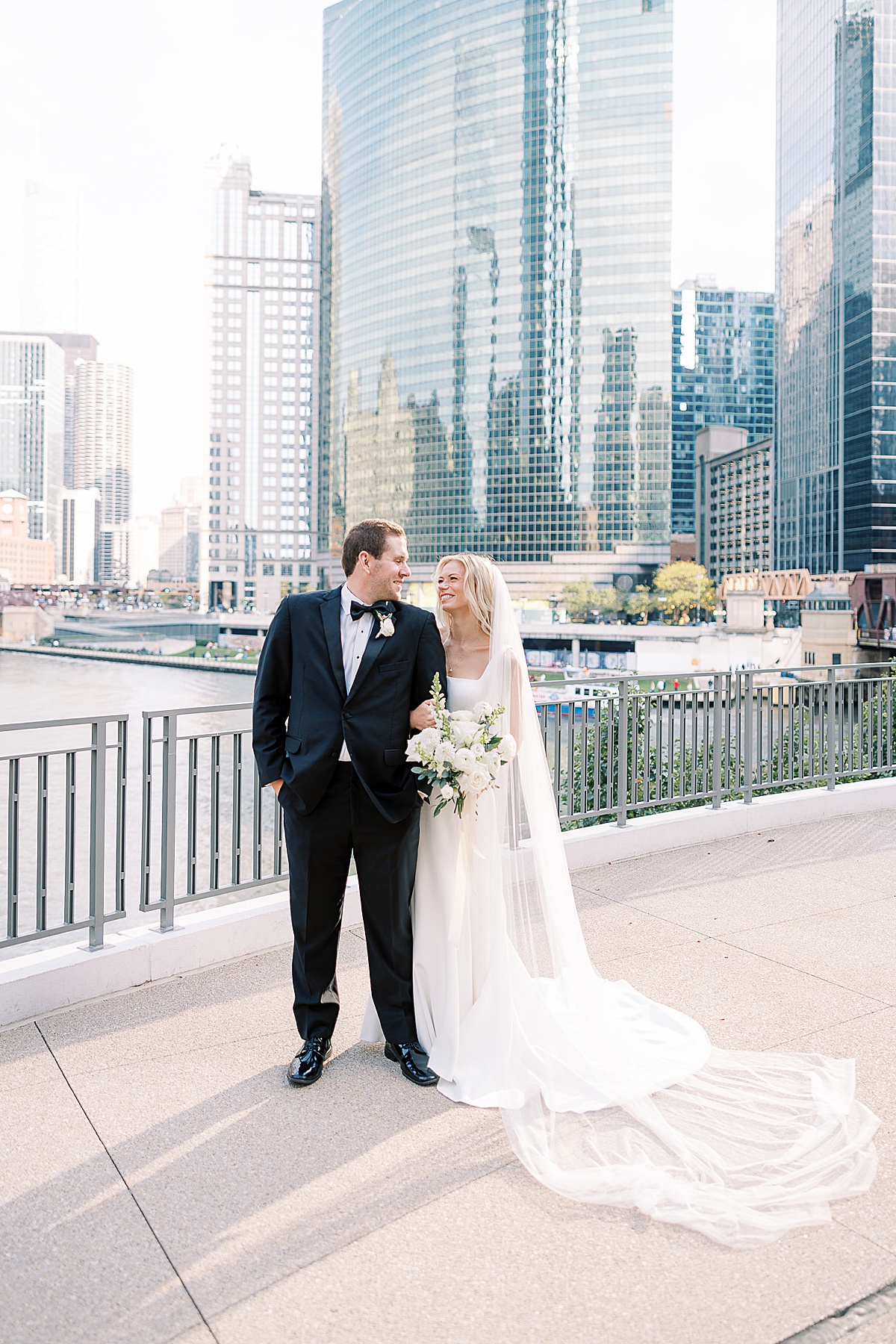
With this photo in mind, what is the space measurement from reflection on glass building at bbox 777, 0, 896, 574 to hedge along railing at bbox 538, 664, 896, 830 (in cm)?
9870

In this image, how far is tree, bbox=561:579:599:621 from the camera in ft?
396

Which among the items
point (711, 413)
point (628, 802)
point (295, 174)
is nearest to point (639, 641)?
point (711, 413)

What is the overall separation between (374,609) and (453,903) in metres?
1.10

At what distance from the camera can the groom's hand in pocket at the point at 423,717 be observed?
3.53m

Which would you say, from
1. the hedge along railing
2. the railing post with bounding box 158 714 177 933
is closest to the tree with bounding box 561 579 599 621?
the hedge along railing

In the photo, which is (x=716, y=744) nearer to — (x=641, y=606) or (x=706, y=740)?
(x=706, y=740)

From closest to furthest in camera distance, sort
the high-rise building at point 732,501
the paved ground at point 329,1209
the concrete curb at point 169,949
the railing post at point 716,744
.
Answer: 1. the paved ground at point 329,1209
2. the concrete curb at point 169,949
3. the railing post at point 716,744
4. the high-rise building at point 732,501

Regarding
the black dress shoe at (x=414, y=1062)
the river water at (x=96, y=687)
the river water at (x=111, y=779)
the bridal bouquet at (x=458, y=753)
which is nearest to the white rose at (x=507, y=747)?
the bridal bouquet at (x=458, y=753)

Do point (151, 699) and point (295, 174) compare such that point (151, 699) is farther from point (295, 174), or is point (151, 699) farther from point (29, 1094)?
point (295, 174)

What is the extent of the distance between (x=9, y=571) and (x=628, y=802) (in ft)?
555

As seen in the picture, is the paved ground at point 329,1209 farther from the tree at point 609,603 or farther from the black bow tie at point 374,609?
the tree at point 609,603

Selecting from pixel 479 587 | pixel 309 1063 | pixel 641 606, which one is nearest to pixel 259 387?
pixel 641 606

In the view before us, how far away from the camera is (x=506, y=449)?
123312mm

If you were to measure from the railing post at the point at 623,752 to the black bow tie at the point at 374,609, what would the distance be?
3679 millimetres
